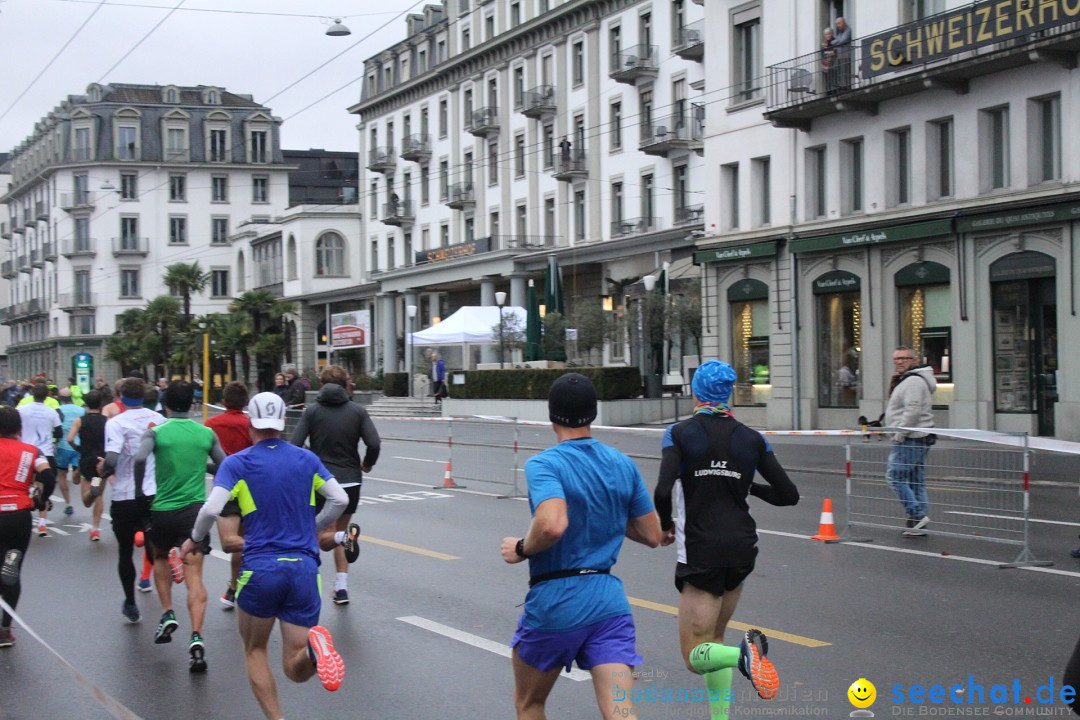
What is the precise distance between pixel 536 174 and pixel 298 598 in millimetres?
45467

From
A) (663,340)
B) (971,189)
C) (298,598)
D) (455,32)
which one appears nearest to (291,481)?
(298,598)

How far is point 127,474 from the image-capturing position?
9.29m

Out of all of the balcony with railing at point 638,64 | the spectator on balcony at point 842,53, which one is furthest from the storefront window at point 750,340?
the balcony with railing at point 638,64

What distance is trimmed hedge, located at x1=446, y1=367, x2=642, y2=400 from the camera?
36000 millimetres

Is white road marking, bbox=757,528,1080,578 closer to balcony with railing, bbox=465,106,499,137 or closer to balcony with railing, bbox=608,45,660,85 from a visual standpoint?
balcony with railing, bbox=608,45,660,85

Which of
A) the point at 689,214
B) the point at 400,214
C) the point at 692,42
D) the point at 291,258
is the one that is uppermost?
the point at 692,42

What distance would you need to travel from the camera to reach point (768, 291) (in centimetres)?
3262

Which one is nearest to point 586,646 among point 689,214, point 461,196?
point 689,214

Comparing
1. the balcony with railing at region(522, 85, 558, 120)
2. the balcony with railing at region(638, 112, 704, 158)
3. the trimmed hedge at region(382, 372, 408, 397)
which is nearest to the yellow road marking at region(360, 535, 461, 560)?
the balcony with railing at region(638, 112, 704, 158)

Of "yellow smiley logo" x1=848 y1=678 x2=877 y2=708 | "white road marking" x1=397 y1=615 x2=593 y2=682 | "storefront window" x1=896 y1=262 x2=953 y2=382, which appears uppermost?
"storefront window" x1=896 y1=262 x2=953 y2=382

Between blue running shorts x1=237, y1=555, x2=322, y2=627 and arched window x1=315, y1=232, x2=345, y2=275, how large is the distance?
6446cm

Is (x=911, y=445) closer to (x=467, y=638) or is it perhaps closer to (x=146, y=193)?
(x=467, y=638)

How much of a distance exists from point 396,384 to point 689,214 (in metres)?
→ 17.5

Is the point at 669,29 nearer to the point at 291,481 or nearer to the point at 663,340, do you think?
the point at 663,340
